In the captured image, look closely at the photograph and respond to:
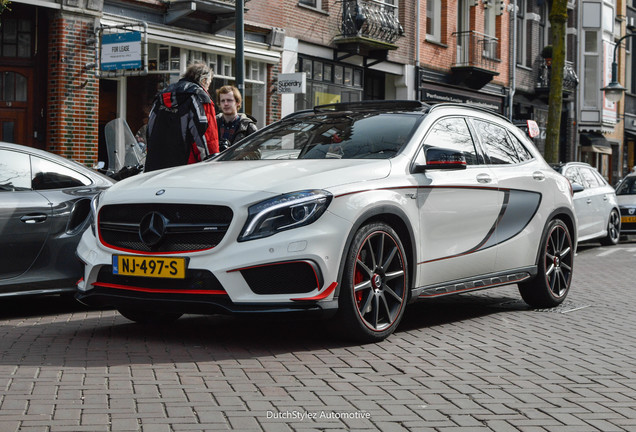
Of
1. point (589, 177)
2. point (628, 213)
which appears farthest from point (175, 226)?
point (628, 213)

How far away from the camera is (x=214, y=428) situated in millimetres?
4234

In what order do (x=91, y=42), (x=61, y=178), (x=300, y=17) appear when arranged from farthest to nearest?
(x=300, y=17) < (x=91, y=42) < (x=61, y=178)

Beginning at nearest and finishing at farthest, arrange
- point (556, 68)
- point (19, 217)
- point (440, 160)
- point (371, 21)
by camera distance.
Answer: point (440, 160) → point (19, 217) → point (556, 68) → point (371, 21)

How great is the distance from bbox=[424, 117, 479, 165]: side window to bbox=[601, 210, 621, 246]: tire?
11.3 metres

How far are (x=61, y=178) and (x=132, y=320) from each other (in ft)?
4.92

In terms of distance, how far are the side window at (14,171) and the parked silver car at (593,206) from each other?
34.9ft

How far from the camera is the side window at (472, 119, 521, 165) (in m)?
7.95

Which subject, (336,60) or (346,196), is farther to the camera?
(336,60)

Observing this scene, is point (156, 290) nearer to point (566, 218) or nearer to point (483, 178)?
point (483, 178)

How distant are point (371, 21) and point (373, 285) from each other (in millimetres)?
19056

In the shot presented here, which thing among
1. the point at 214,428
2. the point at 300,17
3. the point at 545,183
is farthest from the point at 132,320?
the point at 300,17

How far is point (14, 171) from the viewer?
25.1 ft

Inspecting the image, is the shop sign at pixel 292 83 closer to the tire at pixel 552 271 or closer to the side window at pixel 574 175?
the side window at pixel 574 175

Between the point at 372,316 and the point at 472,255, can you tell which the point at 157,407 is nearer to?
the point at 372,316
